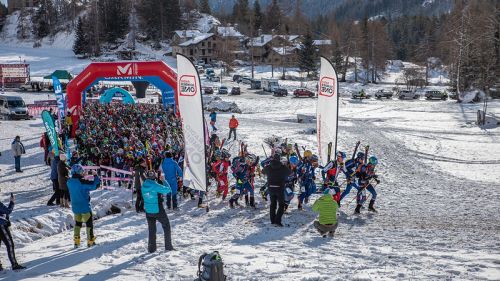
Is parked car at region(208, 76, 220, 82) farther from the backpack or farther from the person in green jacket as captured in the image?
the backpack

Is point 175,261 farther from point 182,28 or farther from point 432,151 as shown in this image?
point 182,28

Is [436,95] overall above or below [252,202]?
above

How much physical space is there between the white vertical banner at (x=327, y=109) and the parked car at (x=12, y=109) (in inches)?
Answer: 1010

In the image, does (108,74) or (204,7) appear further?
(204,7)

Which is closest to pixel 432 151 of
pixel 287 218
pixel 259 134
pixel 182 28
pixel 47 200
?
pixel 259 134

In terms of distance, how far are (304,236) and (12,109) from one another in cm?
2876

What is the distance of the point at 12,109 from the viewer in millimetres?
32344

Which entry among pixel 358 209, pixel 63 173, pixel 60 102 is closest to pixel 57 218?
pixel 63 173

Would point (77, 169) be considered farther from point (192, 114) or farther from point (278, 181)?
point (278, 181)

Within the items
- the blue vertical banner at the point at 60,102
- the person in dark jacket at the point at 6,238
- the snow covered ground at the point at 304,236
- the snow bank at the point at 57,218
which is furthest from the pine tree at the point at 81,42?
the person in dark jacket at the point at 6,238

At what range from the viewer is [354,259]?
26.2ft

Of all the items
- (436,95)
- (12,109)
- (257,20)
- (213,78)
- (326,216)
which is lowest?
(326,216)

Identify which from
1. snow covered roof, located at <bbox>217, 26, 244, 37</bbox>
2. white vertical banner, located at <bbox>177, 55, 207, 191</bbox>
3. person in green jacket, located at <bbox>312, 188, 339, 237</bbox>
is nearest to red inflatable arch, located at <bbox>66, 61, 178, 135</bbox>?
white vertical banner, located at <bbox>177, 55, 207, 191</bbox>

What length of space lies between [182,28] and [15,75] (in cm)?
4974
